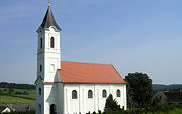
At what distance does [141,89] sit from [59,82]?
23.7 m

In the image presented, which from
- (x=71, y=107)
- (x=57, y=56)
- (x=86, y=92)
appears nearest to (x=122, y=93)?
(x=86, y=92)

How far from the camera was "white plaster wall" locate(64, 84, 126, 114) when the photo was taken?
3266 centimetres

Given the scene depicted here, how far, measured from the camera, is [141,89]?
158 ft

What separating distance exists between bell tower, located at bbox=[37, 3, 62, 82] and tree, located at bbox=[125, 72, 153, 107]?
71.0ft

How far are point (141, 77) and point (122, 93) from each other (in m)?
11.0

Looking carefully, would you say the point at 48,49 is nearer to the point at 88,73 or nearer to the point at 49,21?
the point at 49,21

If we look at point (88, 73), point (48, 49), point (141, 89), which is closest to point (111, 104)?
point (88, 73)

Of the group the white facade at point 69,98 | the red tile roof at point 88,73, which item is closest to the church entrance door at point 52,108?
the white facade at point 69,98

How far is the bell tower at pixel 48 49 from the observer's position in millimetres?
33125

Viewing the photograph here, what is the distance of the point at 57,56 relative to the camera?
1355 inches

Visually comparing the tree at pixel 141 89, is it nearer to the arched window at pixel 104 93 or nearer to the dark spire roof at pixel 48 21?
the arched window at pixel 104 93

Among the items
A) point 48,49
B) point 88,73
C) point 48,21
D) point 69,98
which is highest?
point 48,21

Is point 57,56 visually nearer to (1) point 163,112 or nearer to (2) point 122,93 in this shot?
(2) point 122,93

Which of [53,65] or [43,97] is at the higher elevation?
[53,65]
